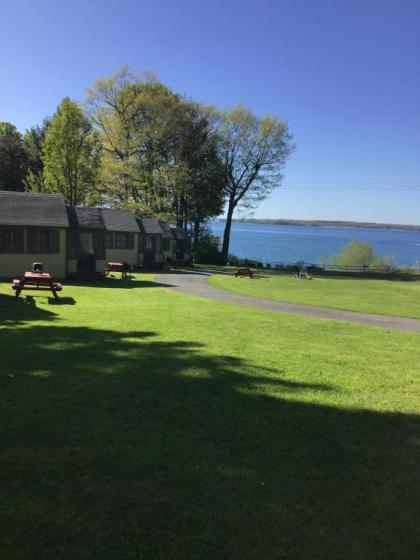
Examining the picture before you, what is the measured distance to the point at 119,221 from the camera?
119 feet

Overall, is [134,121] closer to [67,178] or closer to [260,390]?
[67,178]

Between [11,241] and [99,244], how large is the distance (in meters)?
4.29

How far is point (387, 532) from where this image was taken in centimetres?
338

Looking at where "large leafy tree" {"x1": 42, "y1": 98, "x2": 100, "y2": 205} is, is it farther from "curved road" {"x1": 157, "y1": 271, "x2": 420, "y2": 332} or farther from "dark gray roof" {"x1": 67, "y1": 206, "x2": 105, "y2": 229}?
"curved road" {"x1": 157, "y1": 271, "x2": 420, "y2": 332}

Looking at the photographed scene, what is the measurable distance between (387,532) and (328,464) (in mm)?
998

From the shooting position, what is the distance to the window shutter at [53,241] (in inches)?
961

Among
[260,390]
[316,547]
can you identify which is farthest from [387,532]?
[260,390]

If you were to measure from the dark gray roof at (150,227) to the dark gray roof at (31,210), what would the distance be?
573 inches

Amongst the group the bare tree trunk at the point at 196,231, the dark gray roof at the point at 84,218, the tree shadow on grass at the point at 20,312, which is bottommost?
the tree shadow on grass at the point at 20,312

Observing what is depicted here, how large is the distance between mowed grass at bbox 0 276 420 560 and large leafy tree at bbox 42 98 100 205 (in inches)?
1539

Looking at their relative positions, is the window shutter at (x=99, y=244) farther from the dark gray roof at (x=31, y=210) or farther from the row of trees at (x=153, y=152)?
the row of trees at (x=153, y=152)

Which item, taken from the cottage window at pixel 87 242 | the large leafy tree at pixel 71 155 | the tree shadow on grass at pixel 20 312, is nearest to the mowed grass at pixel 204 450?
the tree shadow on grass at pixel 20 312

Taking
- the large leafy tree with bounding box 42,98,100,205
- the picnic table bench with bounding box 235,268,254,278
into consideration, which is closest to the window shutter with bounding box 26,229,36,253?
the picnic table bench with bounding box 235,268,254,278

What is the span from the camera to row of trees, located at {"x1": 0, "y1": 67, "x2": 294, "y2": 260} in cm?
4641
